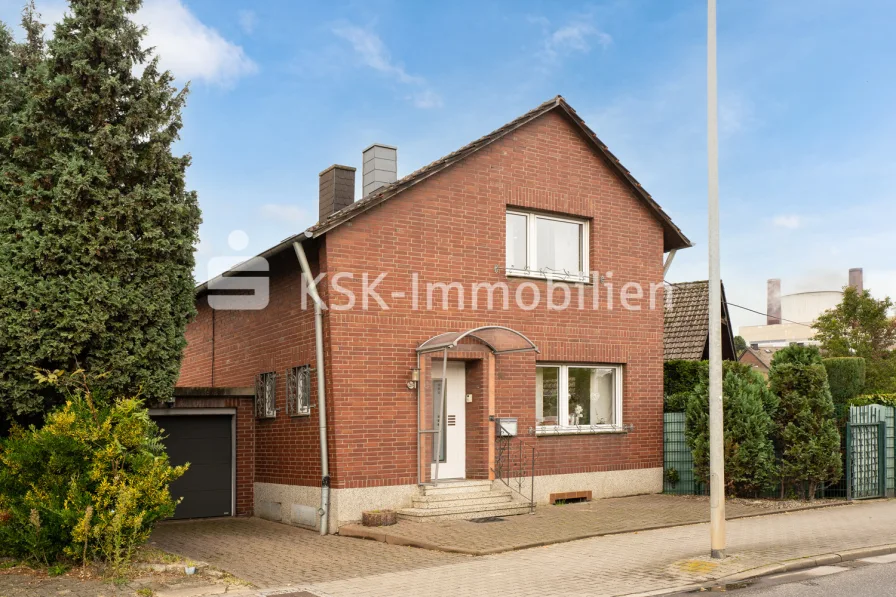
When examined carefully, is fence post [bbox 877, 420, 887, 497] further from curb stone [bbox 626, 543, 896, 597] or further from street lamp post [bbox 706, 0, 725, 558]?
street lamp post [bbox 706, 0, 725, 558]

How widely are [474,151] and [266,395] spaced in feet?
18.7

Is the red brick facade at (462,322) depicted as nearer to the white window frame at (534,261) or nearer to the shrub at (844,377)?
the white window frame at (534,261)

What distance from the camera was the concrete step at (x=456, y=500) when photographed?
13.3m

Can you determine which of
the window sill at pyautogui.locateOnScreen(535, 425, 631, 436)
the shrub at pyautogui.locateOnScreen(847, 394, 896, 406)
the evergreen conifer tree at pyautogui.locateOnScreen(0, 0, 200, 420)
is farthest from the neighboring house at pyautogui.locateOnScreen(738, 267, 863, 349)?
the evergreen conifer tree at pyautogui.locateOnScreen(0, 0, 200, 420)

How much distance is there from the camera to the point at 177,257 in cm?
1161

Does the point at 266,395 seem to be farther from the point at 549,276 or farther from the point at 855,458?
the point at 855,458

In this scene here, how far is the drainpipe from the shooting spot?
1300cm

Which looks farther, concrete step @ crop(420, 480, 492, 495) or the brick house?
A: concrete step @ crop(420, 480, 492, 495)

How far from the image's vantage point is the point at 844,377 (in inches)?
781

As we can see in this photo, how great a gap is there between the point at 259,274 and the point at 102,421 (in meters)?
5.97

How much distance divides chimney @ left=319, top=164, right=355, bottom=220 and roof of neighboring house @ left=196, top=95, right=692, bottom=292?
1720 mm

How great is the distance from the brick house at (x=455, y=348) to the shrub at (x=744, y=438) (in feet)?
4.32

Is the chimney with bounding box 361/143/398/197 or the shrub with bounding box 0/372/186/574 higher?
the chimney with bounding box 361/143/398/197

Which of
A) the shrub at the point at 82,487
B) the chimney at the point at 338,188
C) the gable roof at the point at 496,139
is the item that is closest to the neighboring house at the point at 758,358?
the gable roof at the point at 496,139
